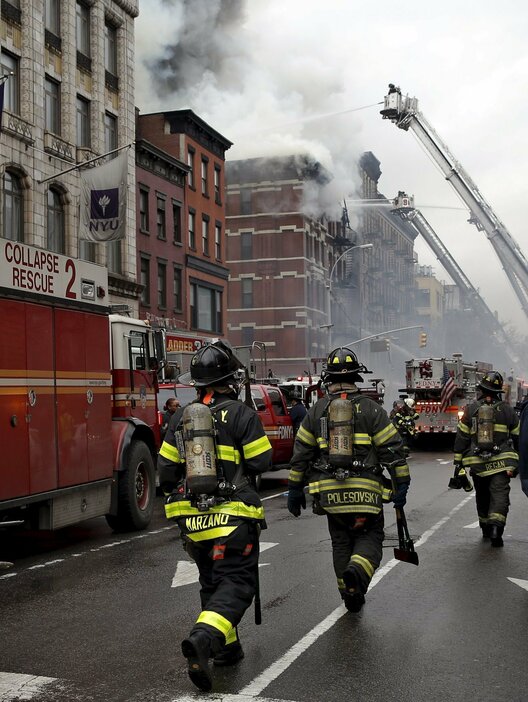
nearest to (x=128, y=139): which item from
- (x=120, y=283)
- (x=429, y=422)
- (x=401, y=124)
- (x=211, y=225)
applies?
(x=120, y=283)

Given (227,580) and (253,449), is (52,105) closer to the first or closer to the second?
(253,449)

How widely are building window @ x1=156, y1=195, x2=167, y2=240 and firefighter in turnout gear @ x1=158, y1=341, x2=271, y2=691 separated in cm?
3247

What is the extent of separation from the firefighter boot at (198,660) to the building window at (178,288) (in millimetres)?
34506

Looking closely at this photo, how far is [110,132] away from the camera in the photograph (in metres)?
32.2

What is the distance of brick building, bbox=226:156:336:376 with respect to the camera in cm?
5866

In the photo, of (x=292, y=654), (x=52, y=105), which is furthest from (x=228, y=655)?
(x=52, y=105)

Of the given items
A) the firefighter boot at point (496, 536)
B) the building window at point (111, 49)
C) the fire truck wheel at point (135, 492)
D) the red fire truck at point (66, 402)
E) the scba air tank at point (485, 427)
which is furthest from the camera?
the building window at point (111, 49)

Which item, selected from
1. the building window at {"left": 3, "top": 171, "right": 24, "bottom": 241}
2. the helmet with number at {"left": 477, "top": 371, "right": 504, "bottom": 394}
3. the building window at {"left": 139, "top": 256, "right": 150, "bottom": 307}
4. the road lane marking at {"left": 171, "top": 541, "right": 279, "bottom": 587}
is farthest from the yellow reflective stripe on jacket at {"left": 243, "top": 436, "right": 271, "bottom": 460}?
the building window at {"left": 139, "top": 256, "right": 150, "bottom": 307}

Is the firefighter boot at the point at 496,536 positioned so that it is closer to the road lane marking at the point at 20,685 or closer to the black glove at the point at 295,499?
the black glove at the point at 295,499

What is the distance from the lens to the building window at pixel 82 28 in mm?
30156

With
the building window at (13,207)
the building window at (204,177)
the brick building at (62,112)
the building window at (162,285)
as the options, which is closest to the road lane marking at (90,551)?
the brick building at (62,112)

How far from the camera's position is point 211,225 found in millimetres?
43094

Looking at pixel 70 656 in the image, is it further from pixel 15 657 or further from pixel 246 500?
pixel 246 500

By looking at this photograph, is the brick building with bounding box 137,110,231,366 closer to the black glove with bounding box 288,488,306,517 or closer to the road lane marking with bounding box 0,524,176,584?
the road lane marking with bounding box 0,524,176,584
